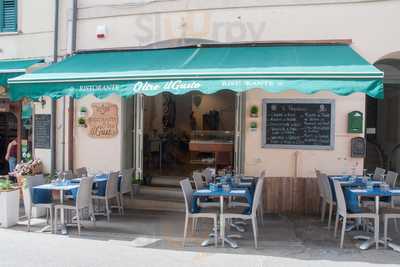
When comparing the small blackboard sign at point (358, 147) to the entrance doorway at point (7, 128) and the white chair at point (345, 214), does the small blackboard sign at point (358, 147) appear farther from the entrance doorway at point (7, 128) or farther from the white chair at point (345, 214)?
the entrance doorway at point (7, 128)

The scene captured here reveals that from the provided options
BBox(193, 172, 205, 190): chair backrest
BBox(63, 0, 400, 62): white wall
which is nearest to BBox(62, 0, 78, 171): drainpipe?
BBox(63, 0, 400, 62): white wall

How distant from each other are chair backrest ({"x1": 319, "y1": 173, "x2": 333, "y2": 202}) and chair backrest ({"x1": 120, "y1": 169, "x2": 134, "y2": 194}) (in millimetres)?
4206

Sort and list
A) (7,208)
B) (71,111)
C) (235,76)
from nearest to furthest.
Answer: (235,76), (7,208), (71,111)

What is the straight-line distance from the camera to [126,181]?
32.7 feet

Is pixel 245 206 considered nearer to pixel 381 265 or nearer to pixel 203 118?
pixel 381 265

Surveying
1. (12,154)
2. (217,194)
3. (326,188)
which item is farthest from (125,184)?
(326,188)

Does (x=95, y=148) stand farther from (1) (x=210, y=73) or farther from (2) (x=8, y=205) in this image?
(1) (x=210, y=73)

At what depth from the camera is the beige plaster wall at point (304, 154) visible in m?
9.70

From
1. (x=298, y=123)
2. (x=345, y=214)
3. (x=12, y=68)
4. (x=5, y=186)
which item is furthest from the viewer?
(x=12, y=68)

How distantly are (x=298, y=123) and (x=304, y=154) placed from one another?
71 cm

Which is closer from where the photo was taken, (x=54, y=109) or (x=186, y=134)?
(x=54, y=109)

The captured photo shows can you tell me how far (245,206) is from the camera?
8.12 m

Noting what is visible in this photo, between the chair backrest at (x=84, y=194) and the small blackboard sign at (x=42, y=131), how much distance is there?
3.70 meters

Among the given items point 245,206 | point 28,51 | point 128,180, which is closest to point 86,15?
point 28,51
